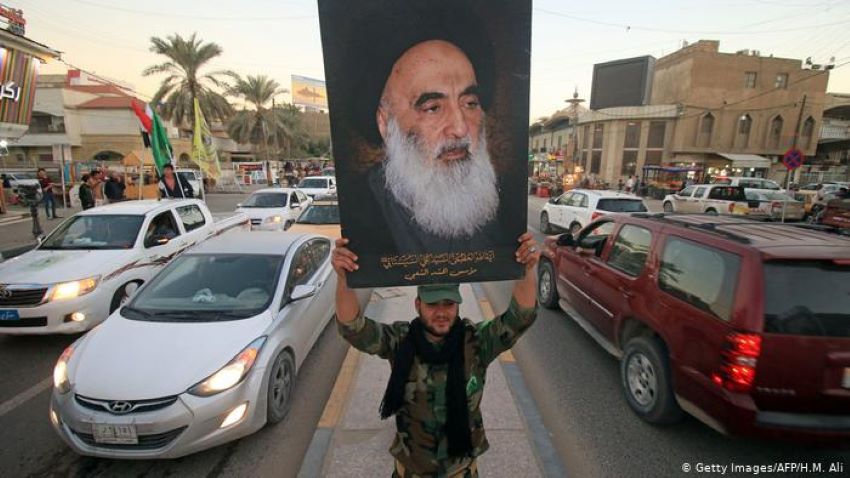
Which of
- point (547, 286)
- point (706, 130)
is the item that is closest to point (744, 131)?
point (706, 130)

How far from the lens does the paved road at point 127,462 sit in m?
3.00

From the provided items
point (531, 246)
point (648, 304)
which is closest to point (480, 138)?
point (531, 246)

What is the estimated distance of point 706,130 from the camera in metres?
40.2

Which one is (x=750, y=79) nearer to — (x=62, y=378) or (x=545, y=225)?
(x=545, y=225)

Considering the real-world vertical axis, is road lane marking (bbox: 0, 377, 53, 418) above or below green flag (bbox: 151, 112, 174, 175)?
below

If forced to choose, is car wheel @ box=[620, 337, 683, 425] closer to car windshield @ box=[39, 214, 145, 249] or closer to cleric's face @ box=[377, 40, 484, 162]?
cleric's face @ box=[377, 40, 484, 162]

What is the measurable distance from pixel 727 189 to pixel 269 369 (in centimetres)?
1977

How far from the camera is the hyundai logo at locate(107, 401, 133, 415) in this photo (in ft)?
9.20

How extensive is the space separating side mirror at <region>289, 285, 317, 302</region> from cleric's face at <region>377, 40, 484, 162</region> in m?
2.86

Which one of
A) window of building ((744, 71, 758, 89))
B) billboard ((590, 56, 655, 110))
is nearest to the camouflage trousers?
billboard ((590, 56, 655, 110))

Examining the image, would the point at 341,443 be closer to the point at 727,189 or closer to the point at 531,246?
the point at 531,246

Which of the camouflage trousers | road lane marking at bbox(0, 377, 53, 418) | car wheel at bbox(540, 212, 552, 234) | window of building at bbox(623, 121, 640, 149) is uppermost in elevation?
window of building at bbox(623, 121, 640, 149)

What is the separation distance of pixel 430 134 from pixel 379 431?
2.73 meters

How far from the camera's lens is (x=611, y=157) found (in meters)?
42.0
